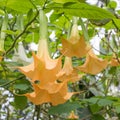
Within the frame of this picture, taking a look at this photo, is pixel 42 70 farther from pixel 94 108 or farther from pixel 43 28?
pixel 94 108

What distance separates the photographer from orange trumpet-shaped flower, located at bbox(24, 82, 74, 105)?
0.87 meters

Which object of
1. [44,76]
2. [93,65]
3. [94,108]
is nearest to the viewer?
[44,76]

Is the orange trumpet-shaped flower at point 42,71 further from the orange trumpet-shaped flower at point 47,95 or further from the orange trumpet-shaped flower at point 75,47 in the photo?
the orange trumpet-shaped flower at point 75,47

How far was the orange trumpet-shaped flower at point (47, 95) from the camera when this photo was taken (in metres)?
0.87

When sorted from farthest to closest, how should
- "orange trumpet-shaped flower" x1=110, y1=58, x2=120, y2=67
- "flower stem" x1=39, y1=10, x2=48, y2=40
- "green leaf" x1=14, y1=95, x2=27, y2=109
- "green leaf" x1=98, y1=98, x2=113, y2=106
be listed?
"green leaf" x1=14, y1=95, x2=27, y2=109
"green leaf" x1=98, y1=98, x2=113, y2=106
"orange trumpet-shaped flower" x1=110, y1=58, x2=120, y2=67
"flower stem" x1=39, y1=10, x2=48, y2=40

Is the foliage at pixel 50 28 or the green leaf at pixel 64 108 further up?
the foliage at pixel 50 28

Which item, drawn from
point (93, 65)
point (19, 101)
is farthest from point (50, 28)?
point (93, 65)

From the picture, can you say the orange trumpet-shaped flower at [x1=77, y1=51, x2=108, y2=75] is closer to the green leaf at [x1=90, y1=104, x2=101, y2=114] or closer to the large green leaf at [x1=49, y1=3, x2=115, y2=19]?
the large green leaf at [x1=49, y1=3, x2=115, y2=19]

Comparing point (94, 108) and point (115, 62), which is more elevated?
point (115, 62)

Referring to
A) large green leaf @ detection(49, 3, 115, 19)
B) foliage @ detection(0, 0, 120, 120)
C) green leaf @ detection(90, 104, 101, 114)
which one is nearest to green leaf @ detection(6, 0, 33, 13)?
foliage @ detection(0, 0, 120, 120)

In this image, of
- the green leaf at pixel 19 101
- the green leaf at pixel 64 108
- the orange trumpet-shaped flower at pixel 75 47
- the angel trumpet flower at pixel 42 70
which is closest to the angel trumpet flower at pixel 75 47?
the orange trumpet-shaped flower at pixel 75 47

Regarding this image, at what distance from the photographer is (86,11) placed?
38.4 inches

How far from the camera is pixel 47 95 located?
35.6 inches

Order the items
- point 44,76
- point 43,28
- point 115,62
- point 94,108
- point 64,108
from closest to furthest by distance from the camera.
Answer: point 44,76, point 43,28, point 115,62, point 64,108, point 94,108
